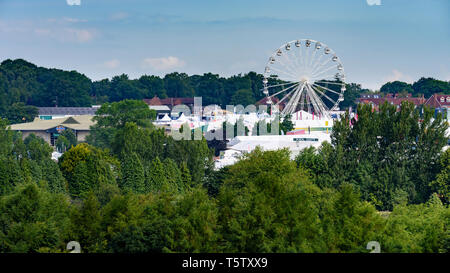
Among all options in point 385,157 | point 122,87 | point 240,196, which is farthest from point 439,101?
point 240,196

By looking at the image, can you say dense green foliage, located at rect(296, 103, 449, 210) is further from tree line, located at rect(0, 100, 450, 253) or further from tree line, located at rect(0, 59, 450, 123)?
tree line, located at rect(0, 59, 450, 123)

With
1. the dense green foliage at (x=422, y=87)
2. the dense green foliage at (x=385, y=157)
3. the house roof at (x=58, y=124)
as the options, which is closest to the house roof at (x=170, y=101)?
the dense green foliage at (x=422, y=87)

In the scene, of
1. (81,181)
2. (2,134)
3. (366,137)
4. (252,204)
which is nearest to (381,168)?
(366,137)

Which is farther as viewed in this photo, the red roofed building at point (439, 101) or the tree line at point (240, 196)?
the red roofed building at point (439, 101)

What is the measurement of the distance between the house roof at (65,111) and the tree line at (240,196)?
57770mm

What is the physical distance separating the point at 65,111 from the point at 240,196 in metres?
88.2

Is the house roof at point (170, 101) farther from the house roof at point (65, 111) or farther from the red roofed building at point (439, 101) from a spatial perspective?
the red roofed building at point (439, 101)

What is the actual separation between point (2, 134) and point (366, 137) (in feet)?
75.8

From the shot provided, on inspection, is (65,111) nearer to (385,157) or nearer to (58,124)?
(58,124)

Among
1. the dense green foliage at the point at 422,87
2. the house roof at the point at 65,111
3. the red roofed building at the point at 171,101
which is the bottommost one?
the house roof at the point at 65,111

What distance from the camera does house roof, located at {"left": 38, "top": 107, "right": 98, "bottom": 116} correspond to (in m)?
114

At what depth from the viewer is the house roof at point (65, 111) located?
114m

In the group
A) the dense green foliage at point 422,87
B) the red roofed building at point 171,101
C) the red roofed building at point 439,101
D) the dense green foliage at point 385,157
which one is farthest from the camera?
the red roofed building at point 171,101

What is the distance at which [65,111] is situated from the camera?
11600 cm
